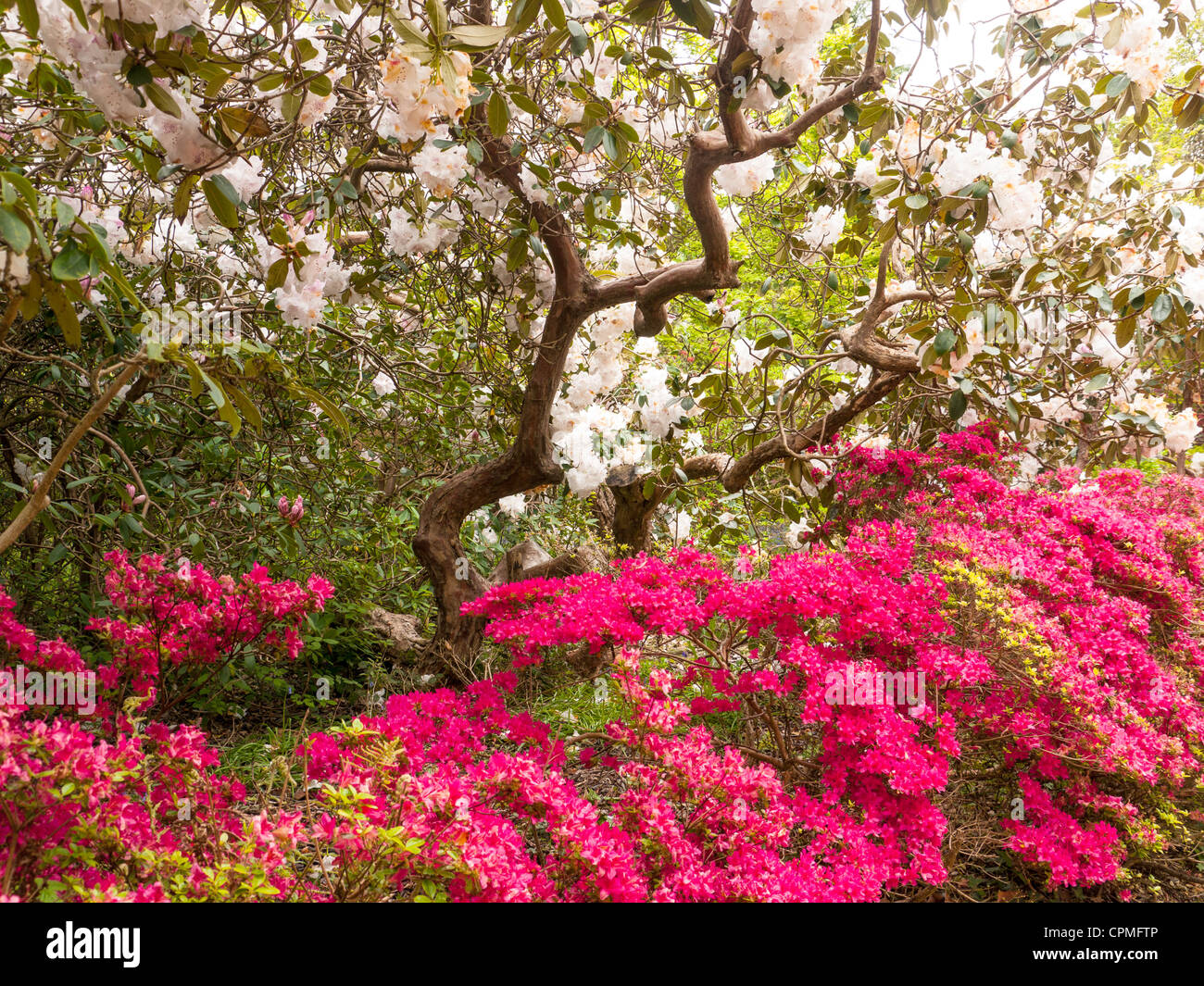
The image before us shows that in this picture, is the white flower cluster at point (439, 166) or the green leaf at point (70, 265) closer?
the green leaf at point (70, 265)

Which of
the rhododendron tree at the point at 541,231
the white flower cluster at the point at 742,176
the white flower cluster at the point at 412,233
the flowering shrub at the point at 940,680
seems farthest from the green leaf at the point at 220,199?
the white flower cluster at the point at 742,176

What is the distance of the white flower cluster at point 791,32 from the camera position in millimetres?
1476

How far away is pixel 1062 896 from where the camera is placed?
178cm

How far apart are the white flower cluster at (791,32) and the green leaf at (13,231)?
4.33ft

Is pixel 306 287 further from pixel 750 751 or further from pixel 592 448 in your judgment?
pixel 592 448

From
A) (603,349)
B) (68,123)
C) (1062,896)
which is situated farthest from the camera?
(603,349)

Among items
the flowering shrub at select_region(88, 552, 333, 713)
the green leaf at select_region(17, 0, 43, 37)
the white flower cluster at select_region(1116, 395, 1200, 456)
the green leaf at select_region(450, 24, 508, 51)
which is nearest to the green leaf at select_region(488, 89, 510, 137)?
the green leaf at select_region(450, 24, 508, 51)

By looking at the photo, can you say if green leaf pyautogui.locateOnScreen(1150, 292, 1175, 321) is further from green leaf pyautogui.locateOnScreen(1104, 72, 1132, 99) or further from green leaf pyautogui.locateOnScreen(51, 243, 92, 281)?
green leaf pyautogui.locateOnScreen(51, 243, 92, 281)

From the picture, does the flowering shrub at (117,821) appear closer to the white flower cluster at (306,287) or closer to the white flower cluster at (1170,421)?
the white flower cluster at (306,287)

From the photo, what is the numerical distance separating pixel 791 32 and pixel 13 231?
1377 mm

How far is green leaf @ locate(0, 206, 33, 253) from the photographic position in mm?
758
